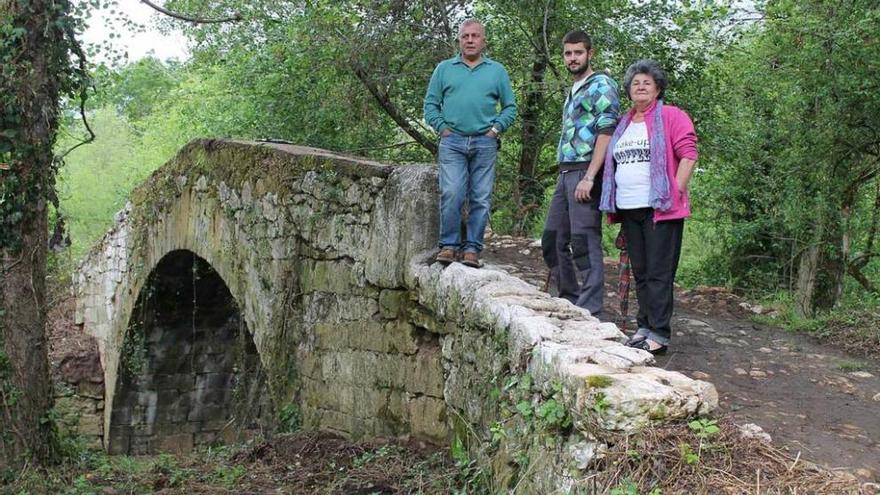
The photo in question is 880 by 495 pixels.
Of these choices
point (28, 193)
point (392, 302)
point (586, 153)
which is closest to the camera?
point (586, 153)

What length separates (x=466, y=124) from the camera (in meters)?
5.12

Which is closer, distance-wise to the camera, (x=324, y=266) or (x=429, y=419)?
(x=429, y=419)

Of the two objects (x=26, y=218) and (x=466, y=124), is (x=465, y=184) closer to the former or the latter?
(x=466, y=124)

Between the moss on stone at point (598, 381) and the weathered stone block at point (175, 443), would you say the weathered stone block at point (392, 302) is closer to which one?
the moss on stone at point (598, 381)

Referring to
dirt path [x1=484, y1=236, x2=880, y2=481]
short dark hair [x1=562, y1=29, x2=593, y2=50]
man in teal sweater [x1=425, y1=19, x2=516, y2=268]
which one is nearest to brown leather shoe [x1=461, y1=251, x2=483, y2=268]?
man in teal sweater [x1=425, y1=19, x2=516, y2=268]

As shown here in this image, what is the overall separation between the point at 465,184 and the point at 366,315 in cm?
124

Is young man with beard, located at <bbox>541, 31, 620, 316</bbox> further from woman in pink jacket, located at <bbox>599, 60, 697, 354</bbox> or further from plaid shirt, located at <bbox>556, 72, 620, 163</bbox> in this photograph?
woman in pink jacket, located at <bbox>599, 60, 697, 354</bbox>

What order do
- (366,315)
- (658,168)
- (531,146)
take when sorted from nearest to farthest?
(658,168)
(366,315)
(531,146)

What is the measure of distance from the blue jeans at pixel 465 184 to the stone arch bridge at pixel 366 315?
225 millimetres

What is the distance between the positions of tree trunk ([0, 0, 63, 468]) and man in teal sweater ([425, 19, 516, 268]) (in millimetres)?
2889

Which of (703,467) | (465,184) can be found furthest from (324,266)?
(703,467)

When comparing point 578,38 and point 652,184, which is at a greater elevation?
point 578,38

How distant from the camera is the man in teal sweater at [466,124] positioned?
511 cm

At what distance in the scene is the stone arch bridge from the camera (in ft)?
10.8
